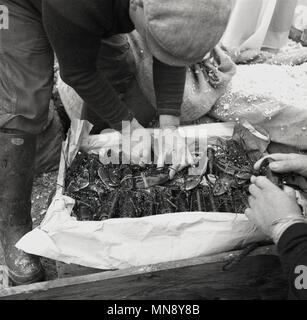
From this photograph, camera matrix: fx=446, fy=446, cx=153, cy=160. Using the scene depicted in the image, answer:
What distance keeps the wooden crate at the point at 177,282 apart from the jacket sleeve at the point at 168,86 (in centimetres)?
77

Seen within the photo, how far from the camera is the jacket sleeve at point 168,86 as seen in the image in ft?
6.70

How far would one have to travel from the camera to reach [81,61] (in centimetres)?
174

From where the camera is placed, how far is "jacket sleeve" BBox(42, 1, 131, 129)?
1616 millimetres

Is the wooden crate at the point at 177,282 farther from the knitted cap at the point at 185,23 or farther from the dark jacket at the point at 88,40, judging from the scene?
the knitted cap at the point at 185,23

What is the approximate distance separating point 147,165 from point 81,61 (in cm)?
76

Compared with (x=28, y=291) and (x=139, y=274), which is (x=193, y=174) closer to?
(x=139, y=274)

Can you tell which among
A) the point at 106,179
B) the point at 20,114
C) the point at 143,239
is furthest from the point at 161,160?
the point at 20,114

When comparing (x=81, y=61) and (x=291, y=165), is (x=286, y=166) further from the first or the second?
(x=81, y=61)

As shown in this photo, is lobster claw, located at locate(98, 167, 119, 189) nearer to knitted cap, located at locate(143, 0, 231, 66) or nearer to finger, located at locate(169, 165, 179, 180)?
finger, located at locate(169, 165, 179, 180)

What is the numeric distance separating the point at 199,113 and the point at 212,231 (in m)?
0.93

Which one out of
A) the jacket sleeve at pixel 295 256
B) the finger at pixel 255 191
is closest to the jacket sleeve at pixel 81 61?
the finger at pixel 255 191

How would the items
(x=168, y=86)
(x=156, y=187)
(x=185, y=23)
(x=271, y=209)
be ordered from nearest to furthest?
(x=185, y=23) < (x=271, y=209) < (x=168, y=86) < (x=156, y=187)

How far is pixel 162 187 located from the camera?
2.21m
